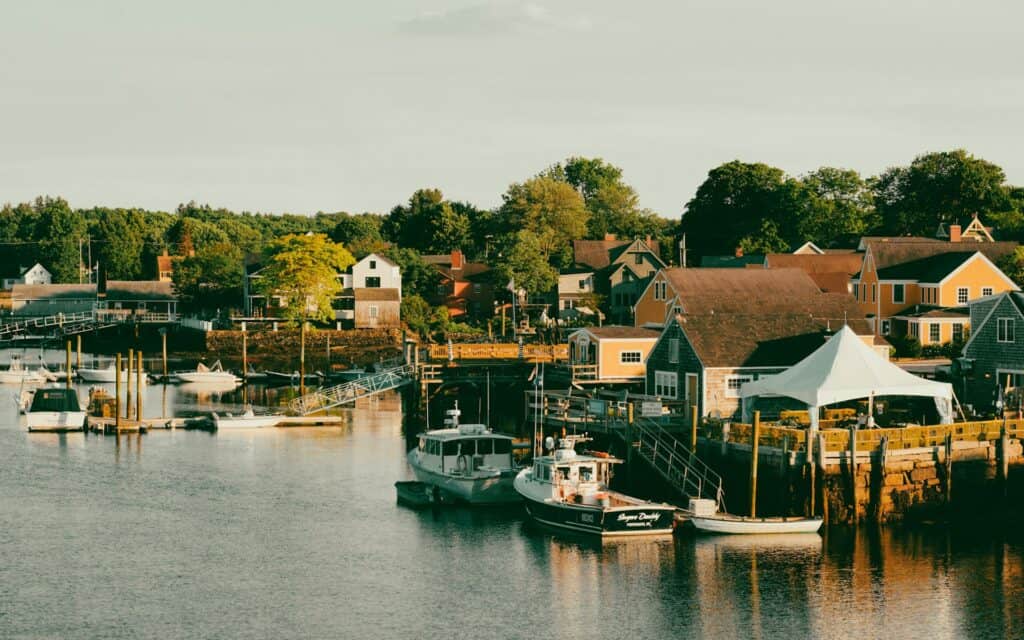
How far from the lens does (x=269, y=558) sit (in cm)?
4962

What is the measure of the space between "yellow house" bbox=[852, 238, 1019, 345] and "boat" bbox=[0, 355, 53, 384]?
61572 mm

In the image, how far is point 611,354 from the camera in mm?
77188

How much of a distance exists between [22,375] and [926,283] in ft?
227

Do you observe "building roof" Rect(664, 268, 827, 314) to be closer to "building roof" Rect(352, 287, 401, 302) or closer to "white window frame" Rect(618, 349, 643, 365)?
"white window frame" Rect(618, 349, 643, 365)

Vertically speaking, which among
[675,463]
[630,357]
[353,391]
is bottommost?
[675,463]

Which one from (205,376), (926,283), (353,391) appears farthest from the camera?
(205,376)

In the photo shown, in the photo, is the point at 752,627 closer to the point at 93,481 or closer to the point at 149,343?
the point at 93,481

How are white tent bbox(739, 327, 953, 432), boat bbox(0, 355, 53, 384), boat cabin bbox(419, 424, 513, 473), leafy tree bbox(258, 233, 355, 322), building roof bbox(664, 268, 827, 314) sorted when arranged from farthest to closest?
leafy tree bbox(258, 233, 355, 322) → boat bbox(0, 355, 53, 384) → building roof bbox(664, 268, 827, 314) → boat cabin bbox(419, 424, 513, 473) → white tent bbox(739, 327, 953, 432)

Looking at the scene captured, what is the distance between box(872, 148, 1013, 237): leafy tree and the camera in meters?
144

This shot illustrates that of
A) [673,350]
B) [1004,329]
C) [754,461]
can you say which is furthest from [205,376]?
[754,461]

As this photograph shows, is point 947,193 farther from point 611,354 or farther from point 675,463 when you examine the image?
point 675,463

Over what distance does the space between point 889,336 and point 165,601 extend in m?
61.6

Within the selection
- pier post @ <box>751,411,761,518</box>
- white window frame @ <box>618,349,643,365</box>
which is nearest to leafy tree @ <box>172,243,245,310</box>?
white window frame @ <box>618,349,643,365</box>

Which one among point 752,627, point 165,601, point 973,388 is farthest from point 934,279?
point 165,601
